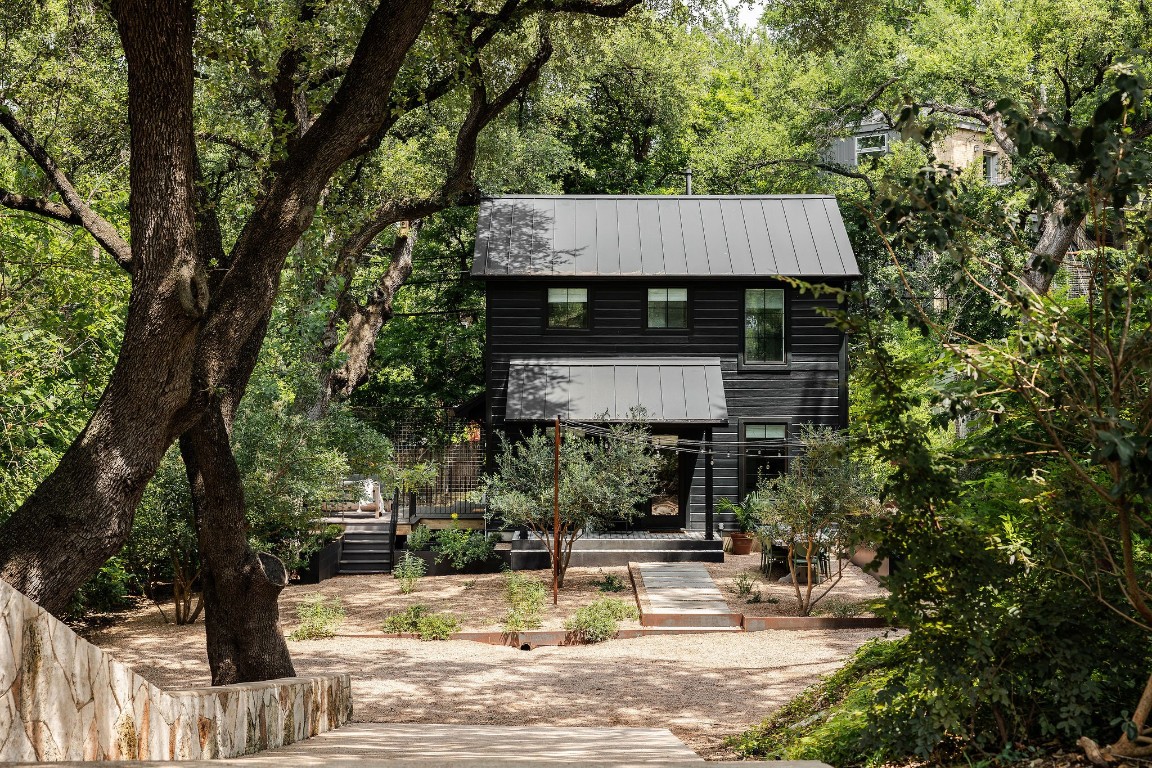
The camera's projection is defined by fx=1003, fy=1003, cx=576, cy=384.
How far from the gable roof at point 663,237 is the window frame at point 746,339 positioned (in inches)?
20.7

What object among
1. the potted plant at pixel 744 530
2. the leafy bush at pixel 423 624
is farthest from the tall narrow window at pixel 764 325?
the leafy bush at pixel 423 624

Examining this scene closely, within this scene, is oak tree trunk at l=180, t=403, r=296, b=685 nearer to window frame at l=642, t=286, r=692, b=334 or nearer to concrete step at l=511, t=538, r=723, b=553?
concrete step at l=511, t=538, r=723, b=553

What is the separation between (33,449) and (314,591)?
6.42 m

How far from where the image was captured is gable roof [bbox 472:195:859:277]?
20281 mm

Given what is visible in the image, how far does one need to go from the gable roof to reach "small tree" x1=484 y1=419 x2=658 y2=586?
187 inches

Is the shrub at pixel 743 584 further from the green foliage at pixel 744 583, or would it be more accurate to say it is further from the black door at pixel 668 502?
the black door at pixel 668 502

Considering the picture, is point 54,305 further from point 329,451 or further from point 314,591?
point 314,591

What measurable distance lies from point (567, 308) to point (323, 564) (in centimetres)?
700

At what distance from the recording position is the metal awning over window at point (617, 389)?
19.0m

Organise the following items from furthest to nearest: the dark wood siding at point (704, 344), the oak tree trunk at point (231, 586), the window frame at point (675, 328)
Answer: the window frame at point (675, 328), the dark wood siding at point (704, 344), the oak tree trunk at point (231, 586)

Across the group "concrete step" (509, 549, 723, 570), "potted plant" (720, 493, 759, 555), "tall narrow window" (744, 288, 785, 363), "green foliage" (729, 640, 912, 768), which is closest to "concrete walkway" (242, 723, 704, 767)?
"green foliage" (729, 640, 912, 768)

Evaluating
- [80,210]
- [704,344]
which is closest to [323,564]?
[704,344]

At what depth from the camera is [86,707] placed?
3.31 meters

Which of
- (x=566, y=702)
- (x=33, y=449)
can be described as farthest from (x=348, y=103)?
(x=33, y=449)
